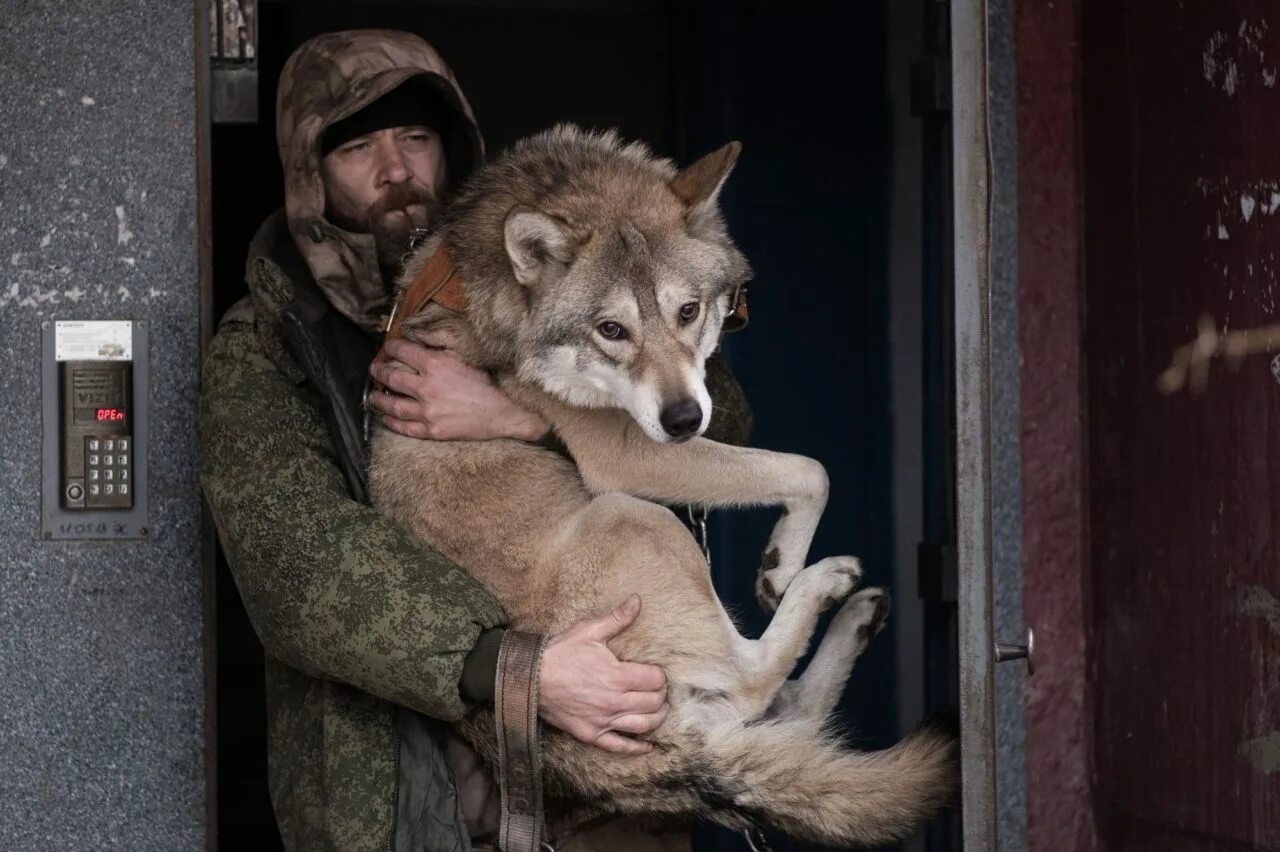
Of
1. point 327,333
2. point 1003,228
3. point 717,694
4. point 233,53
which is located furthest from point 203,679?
point 1003,228

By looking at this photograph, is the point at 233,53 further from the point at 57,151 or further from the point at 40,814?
the point at 40,814

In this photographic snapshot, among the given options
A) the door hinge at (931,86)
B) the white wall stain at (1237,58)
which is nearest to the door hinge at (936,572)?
the door hinge at (931,86)

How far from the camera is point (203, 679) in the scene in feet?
10.1

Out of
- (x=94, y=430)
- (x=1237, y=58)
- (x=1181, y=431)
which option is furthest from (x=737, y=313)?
(x=94, y=430)

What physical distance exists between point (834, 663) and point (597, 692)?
69 centimetres

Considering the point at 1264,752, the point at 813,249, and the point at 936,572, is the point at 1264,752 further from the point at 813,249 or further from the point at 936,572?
the point at 813,249

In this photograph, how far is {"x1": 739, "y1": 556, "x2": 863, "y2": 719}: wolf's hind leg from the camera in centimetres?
288

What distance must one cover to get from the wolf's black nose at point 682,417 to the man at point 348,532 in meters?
0.37

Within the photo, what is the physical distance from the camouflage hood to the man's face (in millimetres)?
84

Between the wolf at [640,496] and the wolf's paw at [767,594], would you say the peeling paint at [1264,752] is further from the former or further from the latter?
the wolf's paw at [767,594]

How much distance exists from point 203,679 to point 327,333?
2.80 ft

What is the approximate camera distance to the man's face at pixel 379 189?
10.5 ft

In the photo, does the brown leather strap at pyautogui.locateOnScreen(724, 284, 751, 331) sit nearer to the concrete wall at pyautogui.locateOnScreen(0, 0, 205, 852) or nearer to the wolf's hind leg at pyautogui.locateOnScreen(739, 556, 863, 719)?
the wolf's hind leg at pyautogui.locateOnScreen(739, 556, 863, 719)

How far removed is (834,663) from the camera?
306 centimetres
